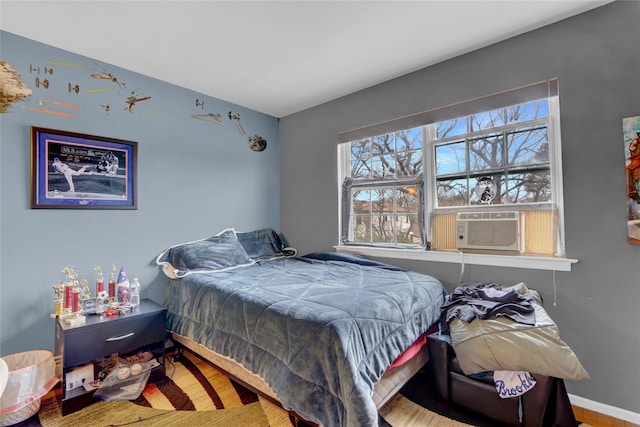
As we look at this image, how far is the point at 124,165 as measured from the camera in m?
2.48

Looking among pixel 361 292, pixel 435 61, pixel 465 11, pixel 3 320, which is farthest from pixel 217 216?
pixel 465 11

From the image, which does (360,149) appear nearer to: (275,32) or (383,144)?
(383,144)

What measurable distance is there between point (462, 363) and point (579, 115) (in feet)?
5.67

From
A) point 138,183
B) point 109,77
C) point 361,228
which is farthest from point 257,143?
point 361,228

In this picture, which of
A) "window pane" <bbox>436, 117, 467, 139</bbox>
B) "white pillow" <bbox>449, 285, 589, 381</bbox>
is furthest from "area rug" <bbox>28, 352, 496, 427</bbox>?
"window pane" <bbox>436, 117, 467, 139</bbox>

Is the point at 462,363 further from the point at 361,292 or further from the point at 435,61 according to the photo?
the point at 435,61

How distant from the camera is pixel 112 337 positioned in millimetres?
1945

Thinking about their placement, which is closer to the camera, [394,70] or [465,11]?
[465,11]

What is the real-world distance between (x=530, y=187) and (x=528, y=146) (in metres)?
0.30

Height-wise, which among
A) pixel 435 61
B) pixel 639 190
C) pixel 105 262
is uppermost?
pixel 435 61

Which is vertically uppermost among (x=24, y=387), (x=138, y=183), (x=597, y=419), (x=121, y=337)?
(x=138, y=183)

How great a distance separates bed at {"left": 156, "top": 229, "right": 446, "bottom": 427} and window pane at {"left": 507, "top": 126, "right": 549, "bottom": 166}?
1126 mm

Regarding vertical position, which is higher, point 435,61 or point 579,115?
point 435,61

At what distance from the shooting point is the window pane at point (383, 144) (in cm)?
291
